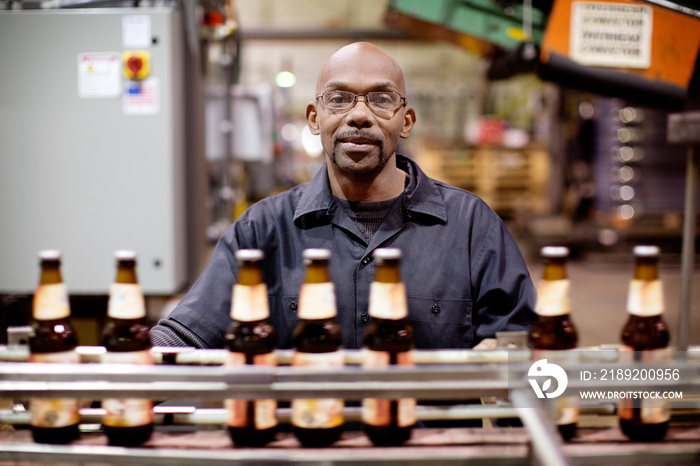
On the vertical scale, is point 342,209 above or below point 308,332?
above

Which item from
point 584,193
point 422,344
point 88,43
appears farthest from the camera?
point 584,193

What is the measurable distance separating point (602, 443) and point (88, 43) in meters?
3.03

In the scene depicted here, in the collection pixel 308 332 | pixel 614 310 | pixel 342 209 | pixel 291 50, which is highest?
pixel 291 50

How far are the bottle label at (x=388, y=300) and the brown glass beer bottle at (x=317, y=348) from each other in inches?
3.5

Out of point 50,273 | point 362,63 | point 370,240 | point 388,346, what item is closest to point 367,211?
point 370,240

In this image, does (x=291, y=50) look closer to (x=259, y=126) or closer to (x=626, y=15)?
(x=259, y=126)

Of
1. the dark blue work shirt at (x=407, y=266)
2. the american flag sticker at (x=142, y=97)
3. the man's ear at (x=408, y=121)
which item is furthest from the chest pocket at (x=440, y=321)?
the american flag sticker at (x=142, y=97)

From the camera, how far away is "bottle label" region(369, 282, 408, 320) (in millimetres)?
1165

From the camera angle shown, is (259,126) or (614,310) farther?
(614,310)

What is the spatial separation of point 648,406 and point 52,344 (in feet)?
3.99

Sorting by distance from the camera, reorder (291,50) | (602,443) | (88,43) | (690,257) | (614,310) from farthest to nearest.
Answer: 1. (291,50)
2. (614,310)
3. (88,43)
4. (690,257)
5. (602,443)

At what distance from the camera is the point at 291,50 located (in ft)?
48.3

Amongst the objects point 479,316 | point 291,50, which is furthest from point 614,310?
point 291,50

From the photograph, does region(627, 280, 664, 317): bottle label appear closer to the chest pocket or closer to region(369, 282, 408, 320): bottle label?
region(369, 282, 408, 320): bottle label
